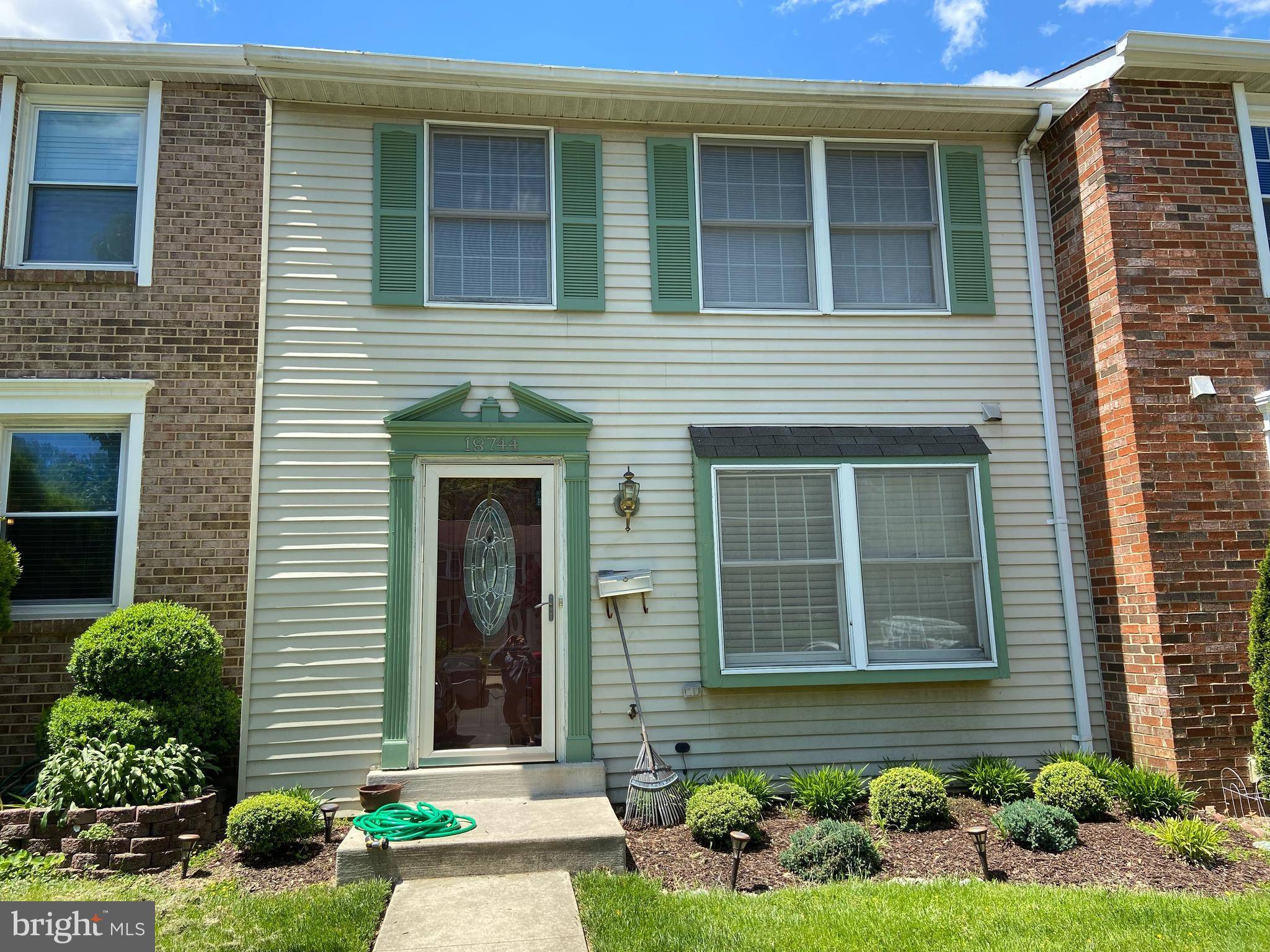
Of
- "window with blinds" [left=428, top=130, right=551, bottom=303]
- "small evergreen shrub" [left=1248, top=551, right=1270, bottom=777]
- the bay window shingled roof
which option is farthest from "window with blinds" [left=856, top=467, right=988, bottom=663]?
"window with blinds" [left=428, top=130, right=551, bottom=303]

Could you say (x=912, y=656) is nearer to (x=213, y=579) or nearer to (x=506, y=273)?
(x=506, y=273)

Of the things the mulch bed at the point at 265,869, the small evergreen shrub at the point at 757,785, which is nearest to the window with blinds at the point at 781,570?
the small evergreen shrub at the point at 757,785

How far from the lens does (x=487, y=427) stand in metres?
6.52

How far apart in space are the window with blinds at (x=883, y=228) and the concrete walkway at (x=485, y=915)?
5.07 metres

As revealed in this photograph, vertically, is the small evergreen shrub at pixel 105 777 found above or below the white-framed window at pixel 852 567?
below

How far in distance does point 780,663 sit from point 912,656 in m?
1.05

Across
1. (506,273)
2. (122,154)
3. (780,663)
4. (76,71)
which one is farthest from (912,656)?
(76,71)

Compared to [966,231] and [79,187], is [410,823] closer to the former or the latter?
[79,187]

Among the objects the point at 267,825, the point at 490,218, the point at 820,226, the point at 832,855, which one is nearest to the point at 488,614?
the point at 267,825

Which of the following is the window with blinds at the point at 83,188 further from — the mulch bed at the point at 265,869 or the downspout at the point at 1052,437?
the downspout at the point at 1052,437

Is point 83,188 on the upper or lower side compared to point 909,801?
upper

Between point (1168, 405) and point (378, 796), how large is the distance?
20.8ft

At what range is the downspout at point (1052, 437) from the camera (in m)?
6.73

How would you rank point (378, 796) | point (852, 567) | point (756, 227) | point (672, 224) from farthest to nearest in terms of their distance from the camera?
point (756, 227) → point (672, 224) → point (852, 567) → point (378, 796)
